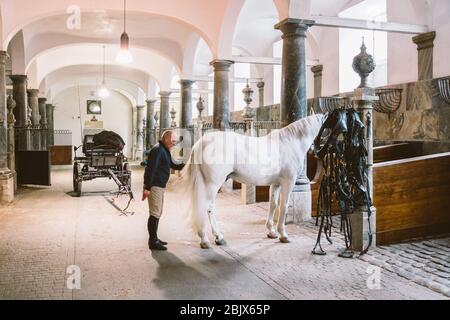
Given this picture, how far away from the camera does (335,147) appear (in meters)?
5.29

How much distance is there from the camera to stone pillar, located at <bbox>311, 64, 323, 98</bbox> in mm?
13884

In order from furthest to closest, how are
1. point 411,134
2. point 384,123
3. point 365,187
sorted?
1. point 384,123
2. point 411,134
3. point 365,187

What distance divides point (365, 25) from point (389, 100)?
2138mm

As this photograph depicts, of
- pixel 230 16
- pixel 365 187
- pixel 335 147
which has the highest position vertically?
pixel 230 16

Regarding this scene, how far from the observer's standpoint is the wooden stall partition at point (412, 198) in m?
5.70

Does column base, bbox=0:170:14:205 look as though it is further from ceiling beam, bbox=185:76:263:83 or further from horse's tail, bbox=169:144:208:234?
ceiling beam, bbox=185:76:263:83

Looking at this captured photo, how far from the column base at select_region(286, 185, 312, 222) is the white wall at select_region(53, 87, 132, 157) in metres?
22.8

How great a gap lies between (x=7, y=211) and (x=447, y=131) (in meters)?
8.73

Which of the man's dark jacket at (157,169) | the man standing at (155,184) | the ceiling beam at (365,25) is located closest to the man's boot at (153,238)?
the man standing at (155,184)

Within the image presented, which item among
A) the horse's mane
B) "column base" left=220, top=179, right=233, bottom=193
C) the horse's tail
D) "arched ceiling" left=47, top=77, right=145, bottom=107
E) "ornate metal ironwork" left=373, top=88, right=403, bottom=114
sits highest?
"arched ceiling" left=47, top=77, right=145, bottom=107
